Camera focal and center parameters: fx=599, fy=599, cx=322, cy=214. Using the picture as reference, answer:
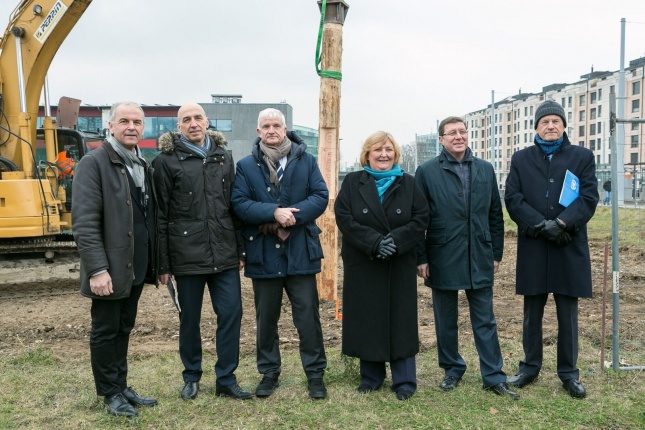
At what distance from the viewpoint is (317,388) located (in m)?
4.26

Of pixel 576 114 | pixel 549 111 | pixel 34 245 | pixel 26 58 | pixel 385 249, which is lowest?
pixel 34 245

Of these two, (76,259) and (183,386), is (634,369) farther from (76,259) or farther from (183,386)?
(76,259)

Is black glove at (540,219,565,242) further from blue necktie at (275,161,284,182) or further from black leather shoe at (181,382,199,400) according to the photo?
black leather shoe at (181,382,199,400)

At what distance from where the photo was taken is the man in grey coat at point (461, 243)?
4273 millimetres

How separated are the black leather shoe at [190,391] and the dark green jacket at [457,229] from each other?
186 cm

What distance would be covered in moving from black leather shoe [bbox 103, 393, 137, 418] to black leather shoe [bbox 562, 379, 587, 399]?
9.87ft

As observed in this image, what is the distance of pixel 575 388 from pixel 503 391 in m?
0.50

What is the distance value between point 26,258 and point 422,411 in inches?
298

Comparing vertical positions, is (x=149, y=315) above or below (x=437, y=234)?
below

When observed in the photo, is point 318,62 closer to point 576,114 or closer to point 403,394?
point 403,394

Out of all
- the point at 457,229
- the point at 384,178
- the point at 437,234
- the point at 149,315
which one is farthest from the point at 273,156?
the point at 149,315

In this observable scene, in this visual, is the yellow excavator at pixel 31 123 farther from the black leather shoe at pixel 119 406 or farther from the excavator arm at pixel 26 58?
the black leather shoe at pixel 119 406

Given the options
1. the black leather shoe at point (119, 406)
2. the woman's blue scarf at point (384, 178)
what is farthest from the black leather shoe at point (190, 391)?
the woman's blue scarf at point (384, 178)

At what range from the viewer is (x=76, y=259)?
9.64 meters
